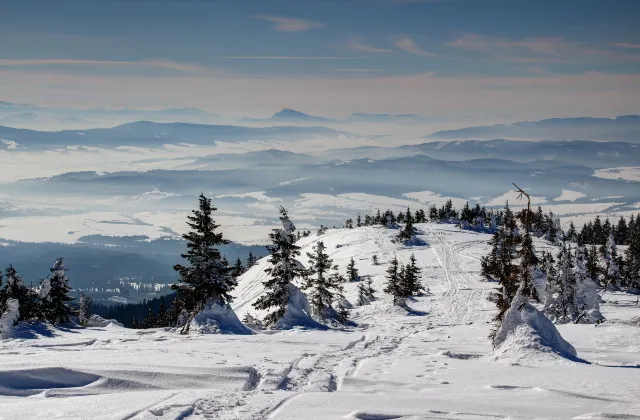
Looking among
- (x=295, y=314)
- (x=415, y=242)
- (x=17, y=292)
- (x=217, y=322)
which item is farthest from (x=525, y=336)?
(x=415, y=242)

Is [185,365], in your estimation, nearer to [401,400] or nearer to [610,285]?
[401,400]

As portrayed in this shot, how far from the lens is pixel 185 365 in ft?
56.0

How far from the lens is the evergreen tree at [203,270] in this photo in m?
33.0

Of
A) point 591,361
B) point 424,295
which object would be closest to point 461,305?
point 424,295

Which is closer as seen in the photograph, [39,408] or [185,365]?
[39,408]

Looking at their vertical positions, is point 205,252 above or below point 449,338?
above

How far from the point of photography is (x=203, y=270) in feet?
109

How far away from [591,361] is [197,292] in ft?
68.4

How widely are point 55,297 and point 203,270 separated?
23.4 metres

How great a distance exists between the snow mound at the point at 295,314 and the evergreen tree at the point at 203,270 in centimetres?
392

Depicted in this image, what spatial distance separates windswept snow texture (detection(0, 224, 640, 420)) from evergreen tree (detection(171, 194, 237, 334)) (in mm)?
5637

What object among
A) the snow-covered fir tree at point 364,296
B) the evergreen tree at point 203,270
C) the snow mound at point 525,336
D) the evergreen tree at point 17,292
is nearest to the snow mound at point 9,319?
the evergreen tree at point 203,270

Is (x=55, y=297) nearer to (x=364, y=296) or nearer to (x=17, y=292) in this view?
(x=17, y=292)

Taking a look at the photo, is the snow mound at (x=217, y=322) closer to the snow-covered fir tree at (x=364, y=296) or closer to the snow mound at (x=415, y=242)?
the snow-covered fir tree at (x=364, y=296)
